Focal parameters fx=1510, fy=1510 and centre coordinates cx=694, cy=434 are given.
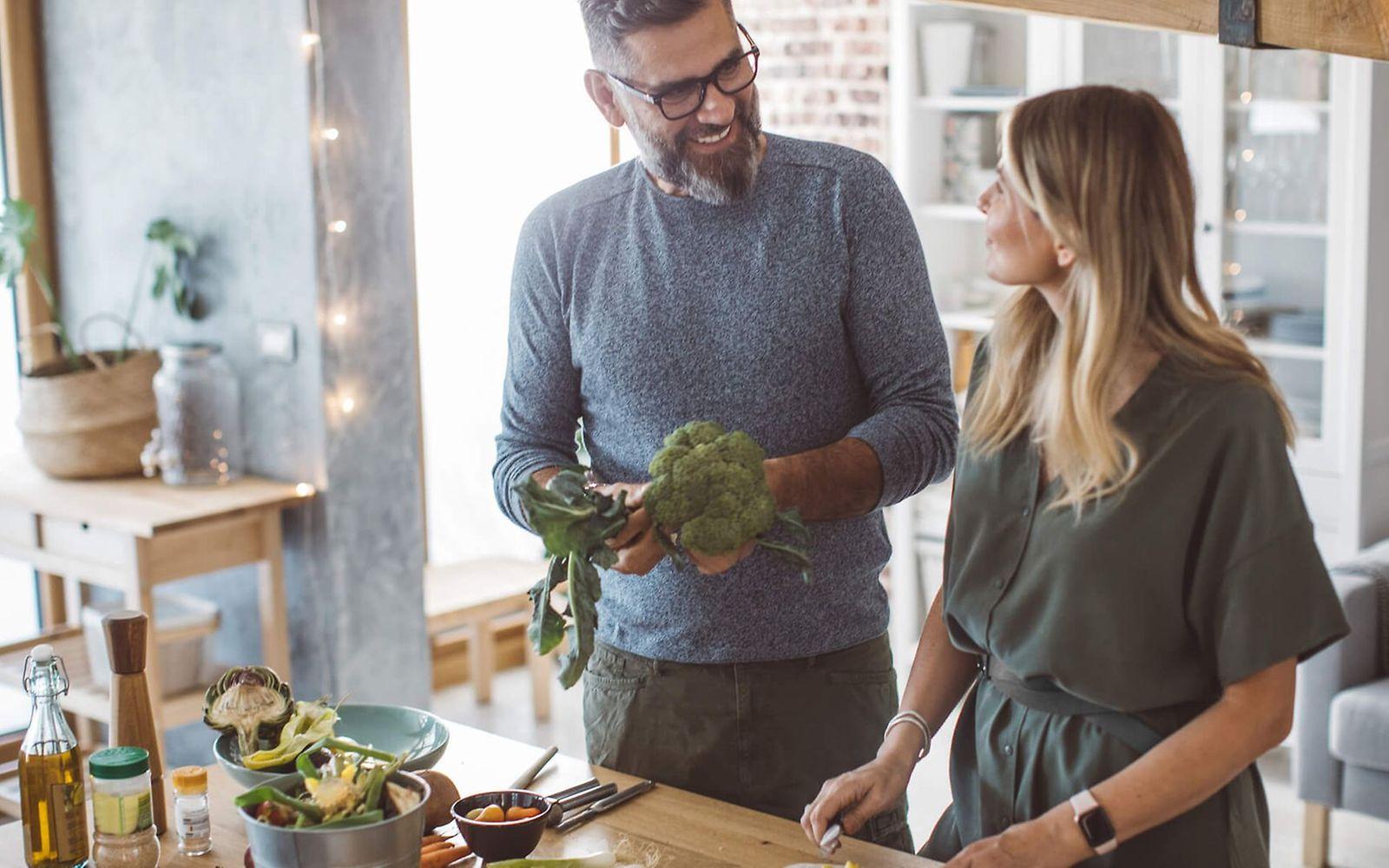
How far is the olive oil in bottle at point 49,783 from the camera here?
1613 mm

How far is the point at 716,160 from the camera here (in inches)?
78.6

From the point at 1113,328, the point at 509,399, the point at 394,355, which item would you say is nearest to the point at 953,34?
the point at 394,355

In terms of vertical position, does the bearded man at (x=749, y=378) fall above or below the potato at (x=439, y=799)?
above

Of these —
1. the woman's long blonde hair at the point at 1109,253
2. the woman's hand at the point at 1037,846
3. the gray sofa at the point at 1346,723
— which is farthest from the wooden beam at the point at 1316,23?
the gray sofa at the point at 1346,723

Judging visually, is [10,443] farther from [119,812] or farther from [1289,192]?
[1289,192]

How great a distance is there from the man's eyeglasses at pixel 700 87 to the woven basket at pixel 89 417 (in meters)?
2.36

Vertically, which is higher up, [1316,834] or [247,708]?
[247,708]

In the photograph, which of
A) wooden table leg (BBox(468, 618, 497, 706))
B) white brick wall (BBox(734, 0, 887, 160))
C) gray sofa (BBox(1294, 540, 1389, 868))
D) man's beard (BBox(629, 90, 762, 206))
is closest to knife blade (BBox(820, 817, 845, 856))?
man's beard (BBox(629, 90, 762, 206))

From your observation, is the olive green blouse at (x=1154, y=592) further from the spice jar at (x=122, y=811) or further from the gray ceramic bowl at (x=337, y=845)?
the spice jar at (x=122, y=811)

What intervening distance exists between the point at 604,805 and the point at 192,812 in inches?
18.1

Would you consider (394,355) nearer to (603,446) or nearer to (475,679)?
(475,679)

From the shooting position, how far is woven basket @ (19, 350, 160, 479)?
3803 millimetres

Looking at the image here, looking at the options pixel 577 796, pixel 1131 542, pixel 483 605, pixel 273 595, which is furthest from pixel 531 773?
pixel 483 605

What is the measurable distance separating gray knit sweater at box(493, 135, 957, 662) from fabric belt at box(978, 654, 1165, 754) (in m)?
0.31
